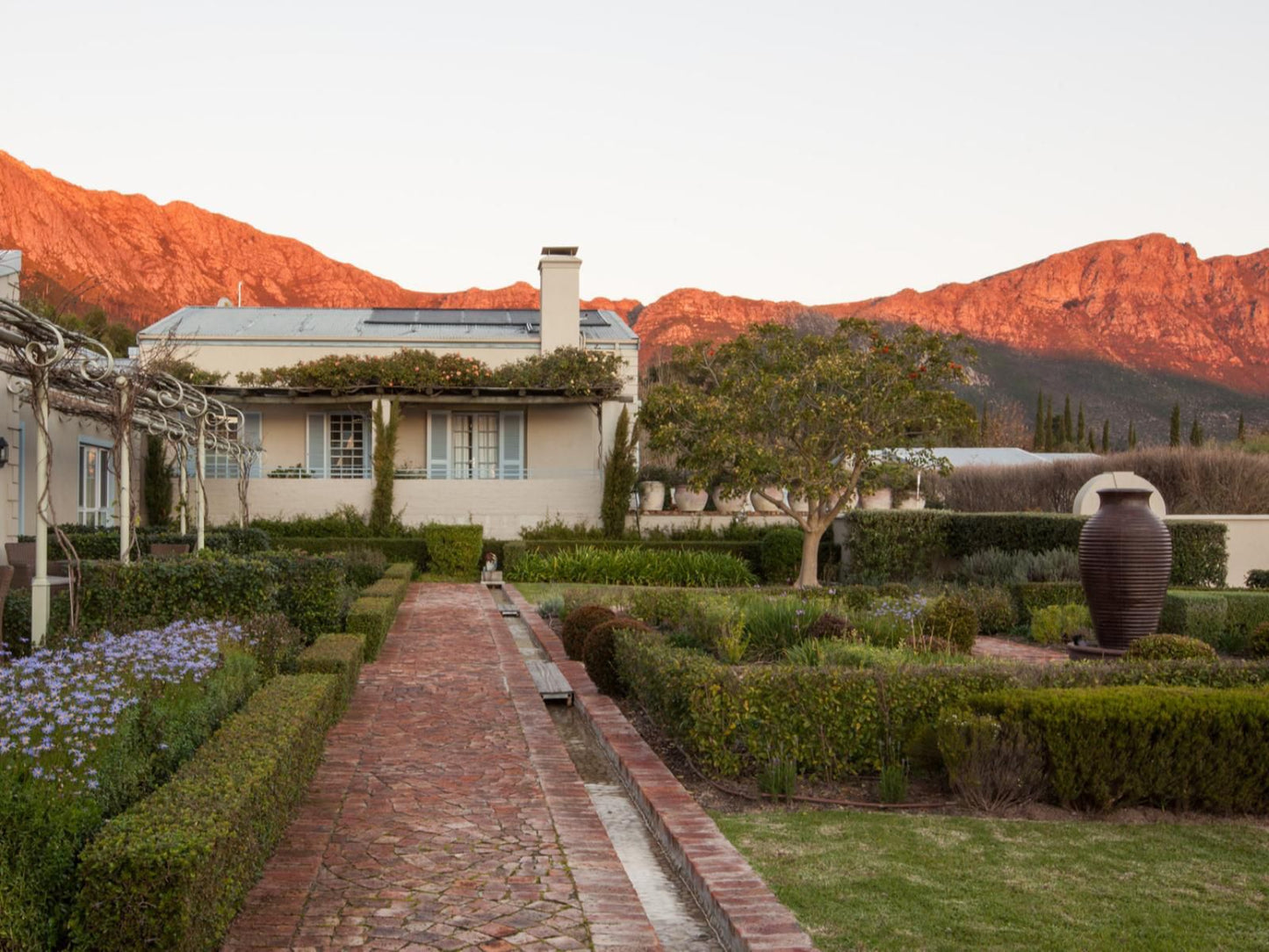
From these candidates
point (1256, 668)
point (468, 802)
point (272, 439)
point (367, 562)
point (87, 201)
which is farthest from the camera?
point (87, 201)

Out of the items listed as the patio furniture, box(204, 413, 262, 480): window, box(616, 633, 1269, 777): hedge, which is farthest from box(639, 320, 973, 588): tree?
box(616, 633, 1269, 777): hedge

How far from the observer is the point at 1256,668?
7.11 metres

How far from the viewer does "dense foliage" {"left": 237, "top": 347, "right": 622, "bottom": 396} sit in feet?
79.7

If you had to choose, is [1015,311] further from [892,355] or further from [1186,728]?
[1186,728]

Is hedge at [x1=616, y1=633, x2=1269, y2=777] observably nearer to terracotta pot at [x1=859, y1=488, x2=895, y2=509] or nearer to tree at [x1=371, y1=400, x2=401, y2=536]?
tree at [x1=371, y1=400, x2=401, y2=536]

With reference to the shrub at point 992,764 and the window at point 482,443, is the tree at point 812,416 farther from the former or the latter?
the shrub at point 992,764

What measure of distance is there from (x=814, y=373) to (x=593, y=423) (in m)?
7.90

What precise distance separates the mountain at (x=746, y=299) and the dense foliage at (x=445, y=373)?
72.6 m

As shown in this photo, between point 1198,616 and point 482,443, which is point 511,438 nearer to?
point 482,443

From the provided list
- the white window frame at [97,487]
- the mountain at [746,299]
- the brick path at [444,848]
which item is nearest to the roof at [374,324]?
the white window frame at [97,487]

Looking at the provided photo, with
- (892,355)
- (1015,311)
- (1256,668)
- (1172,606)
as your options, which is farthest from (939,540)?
(1015,311)

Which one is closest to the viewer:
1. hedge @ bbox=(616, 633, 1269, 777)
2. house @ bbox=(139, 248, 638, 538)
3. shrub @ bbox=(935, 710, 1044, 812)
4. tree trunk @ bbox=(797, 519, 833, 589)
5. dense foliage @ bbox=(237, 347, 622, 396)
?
shrub @ bbox=(935, 710, 1044, 812)

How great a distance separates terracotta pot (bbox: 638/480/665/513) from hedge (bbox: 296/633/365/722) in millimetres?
16150

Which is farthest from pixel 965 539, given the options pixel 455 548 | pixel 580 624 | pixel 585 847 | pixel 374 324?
pixel 374 324
